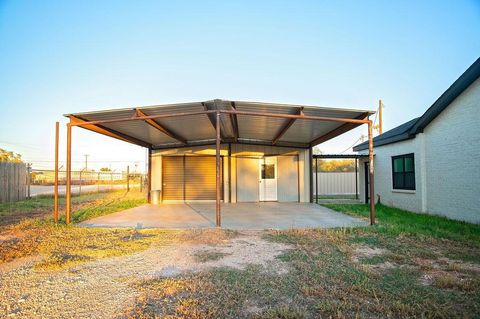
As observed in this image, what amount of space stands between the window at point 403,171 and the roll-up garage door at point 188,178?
26.0 feet

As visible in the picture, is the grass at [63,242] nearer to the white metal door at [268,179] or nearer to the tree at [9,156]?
the white metal door at [268,179]

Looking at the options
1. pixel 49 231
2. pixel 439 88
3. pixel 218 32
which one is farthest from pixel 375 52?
pixel 49 231

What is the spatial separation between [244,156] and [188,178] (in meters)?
2.94

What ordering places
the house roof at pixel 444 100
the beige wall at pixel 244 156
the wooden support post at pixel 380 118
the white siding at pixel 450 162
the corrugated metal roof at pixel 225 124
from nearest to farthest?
the corrugated metal roof at pixel 225 124 < the house roof at pixel 444 100 < the white siding at pixel 450 162 < the beige wall at pixel 244 156 < the wooden support post at pixel 380 118

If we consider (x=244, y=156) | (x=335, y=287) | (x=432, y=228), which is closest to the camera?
(x=335, y=287)

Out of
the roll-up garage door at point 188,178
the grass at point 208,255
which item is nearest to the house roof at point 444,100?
the grass at point 208,255

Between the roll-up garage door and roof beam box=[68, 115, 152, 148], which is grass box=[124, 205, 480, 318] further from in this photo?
the roll-up garage door

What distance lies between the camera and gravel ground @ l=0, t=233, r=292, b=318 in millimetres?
2621

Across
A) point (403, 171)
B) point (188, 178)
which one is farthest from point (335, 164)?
point (188, 178)

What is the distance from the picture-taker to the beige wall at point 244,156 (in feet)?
41.6

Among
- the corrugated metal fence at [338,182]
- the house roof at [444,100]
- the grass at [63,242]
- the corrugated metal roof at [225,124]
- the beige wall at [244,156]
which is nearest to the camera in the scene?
the grass at [63,242]

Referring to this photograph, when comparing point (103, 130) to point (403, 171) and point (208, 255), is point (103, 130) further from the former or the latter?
point (403, 171)

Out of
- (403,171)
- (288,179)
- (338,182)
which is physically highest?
(403,171)

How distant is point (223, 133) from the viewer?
1108cm
